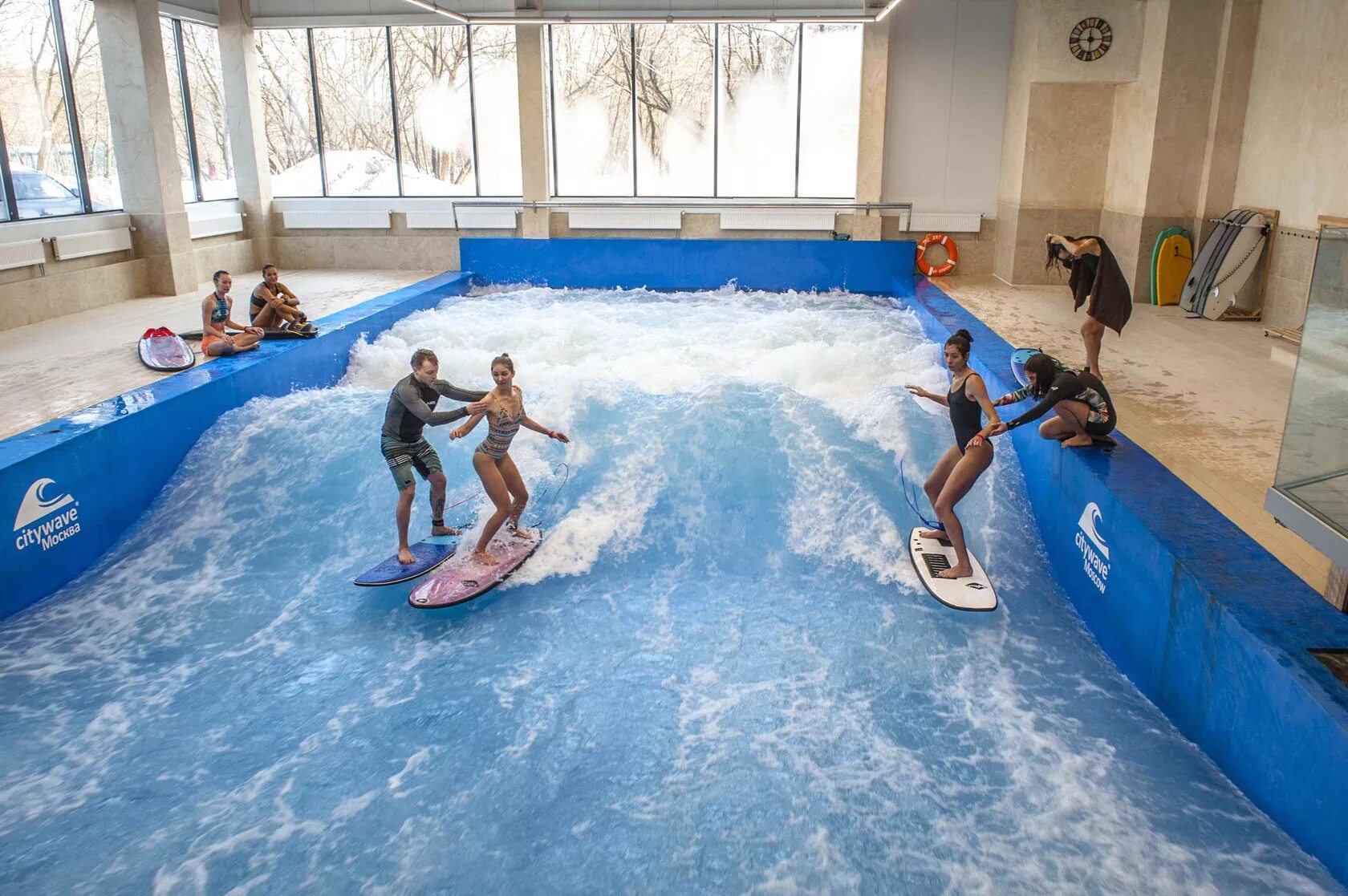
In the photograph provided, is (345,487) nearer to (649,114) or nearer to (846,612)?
(846,612)

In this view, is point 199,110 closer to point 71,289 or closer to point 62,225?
point 62,225

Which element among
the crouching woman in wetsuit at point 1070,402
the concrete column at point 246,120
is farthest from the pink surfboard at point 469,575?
the concrete column at point 246,120

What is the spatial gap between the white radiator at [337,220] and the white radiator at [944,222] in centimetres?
801

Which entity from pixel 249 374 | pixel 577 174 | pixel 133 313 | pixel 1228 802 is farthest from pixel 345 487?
pixel 577 174

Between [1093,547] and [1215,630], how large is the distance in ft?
4.29

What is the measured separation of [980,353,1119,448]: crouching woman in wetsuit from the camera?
17.8 feet

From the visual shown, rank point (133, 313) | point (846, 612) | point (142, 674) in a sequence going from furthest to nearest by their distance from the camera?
point (133, 313)
point (846, 612)
point (142, 674)

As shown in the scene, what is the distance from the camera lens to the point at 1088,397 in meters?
5.48

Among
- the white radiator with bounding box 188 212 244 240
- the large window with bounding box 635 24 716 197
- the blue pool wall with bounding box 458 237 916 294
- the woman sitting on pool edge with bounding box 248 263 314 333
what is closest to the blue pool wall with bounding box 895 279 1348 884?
the woman sitting on pool edge with bounding box 248 263 314 333

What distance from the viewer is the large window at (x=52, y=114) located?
987cm

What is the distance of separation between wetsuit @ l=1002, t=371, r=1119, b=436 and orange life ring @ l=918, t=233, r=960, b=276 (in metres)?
8.40

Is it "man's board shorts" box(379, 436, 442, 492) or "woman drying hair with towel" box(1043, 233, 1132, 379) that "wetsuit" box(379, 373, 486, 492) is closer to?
"man's board shorts" box(379, 436, 442, 492)

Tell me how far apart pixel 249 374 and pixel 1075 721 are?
6793 mm

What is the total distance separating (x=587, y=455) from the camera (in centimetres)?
722
